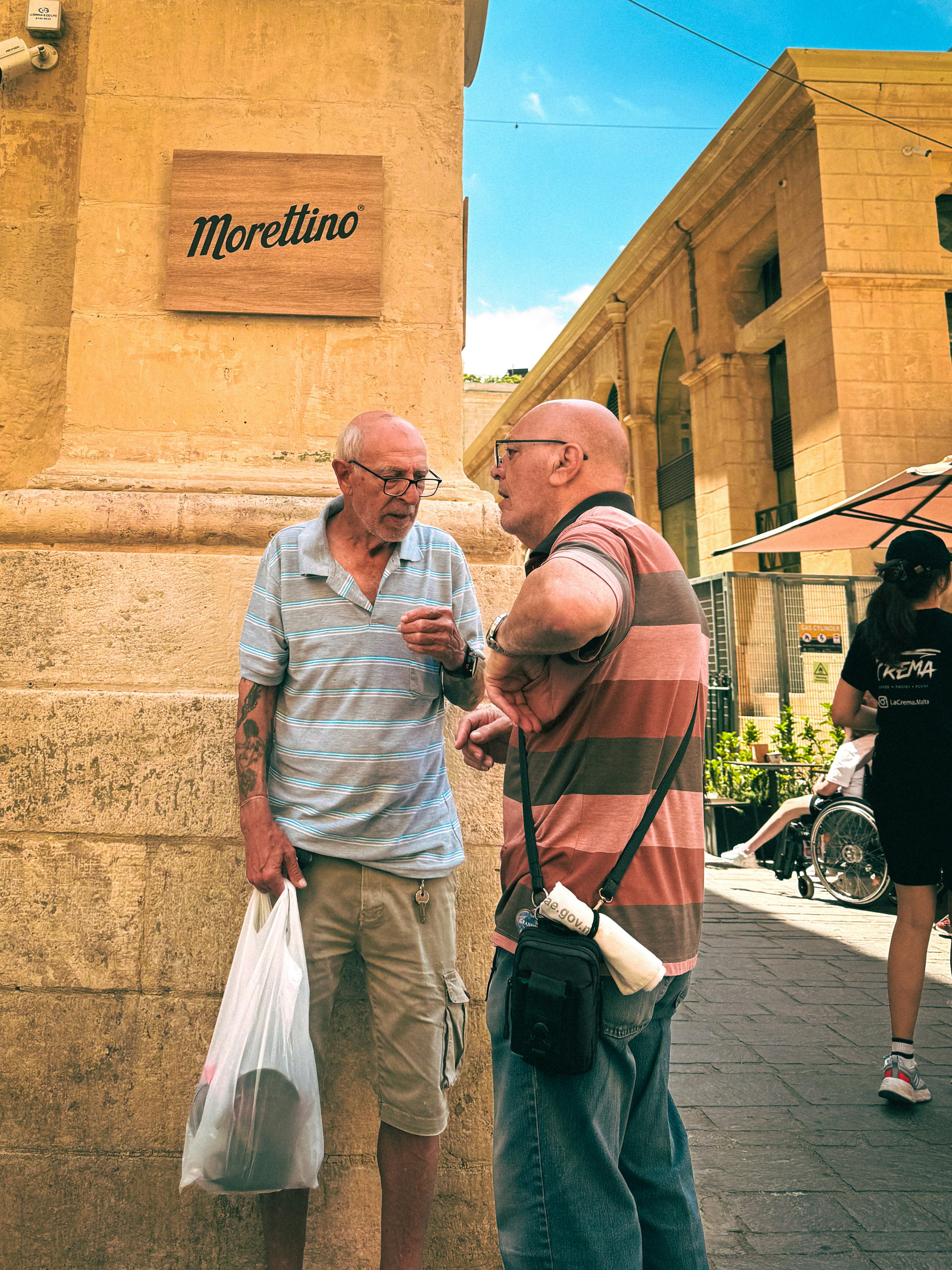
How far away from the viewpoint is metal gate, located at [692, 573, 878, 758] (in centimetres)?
1245

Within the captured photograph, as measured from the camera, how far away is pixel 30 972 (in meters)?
2.68

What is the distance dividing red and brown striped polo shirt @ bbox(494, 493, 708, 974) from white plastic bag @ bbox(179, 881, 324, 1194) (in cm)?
75

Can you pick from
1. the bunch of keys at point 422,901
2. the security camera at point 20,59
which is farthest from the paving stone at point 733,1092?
the security camera at point 20,59

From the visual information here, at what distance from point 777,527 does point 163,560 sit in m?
15.8

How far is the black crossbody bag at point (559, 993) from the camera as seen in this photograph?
153cm

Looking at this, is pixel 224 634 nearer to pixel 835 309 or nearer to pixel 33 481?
pixel 33 481

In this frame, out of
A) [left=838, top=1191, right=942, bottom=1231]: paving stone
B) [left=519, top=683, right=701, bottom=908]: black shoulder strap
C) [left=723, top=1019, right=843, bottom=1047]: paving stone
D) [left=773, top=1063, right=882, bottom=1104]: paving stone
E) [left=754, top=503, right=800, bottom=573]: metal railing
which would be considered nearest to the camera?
[left=519, top=683, right=701, bottom=908]: black shoulder strap

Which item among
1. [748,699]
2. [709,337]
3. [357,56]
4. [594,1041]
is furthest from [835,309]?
[594,1041]

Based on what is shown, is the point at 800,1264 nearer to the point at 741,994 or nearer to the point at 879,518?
the point at 741,994

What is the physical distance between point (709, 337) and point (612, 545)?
64.3 ft

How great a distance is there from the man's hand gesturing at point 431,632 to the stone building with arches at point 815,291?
13.2m

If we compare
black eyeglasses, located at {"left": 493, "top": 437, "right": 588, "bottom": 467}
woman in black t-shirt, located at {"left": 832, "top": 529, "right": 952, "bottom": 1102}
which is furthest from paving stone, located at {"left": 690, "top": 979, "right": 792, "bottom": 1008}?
black eyeglasses, located at {"left": 493, "top": 437, "right": 588, "bottom": 467}

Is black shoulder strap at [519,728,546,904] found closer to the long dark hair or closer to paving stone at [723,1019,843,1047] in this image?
the long dark hair

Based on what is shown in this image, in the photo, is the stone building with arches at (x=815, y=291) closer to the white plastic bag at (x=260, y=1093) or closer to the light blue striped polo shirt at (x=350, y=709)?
the light blue striped polo shirt at (x=350, y=709)
